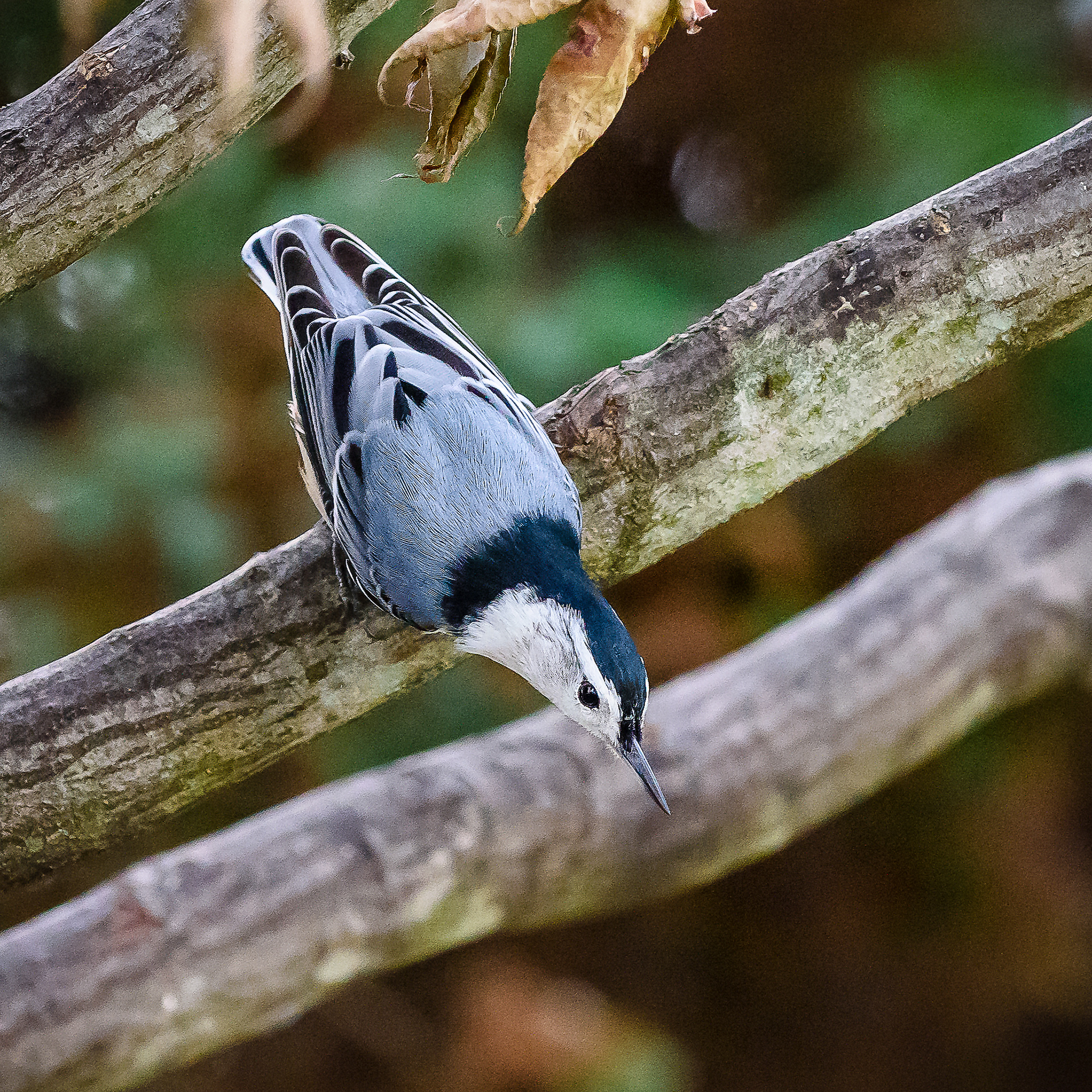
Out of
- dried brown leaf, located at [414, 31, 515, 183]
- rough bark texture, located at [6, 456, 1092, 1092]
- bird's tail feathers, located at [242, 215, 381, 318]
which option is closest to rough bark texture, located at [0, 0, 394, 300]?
dried brown leaf, located at [414, 31, 515, 183]

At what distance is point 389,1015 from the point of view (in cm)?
239

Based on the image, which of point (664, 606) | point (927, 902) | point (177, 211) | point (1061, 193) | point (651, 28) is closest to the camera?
point (651, 28)

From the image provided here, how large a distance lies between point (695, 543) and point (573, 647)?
1185 millimetres

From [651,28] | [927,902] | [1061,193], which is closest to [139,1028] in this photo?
[651,28]

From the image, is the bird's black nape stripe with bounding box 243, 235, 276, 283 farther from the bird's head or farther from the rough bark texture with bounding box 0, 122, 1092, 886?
the bird's head

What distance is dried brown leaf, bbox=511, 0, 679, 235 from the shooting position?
1.94 ft

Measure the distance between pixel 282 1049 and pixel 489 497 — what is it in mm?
1684

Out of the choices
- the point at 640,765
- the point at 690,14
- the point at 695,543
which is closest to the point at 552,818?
the point at 640,765

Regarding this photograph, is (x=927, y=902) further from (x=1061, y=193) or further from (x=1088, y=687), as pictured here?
(x=1061, y=193)

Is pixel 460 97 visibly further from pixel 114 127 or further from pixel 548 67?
pixel 114 127

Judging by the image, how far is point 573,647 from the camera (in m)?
1.14

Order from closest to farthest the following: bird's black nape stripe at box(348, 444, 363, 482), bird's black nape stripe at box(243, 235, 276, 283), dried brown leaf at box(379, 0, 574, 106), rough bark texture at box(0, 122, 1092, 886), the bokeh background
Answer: dried brown leaf at box(379, 0, 574, 106) < rough bark texture at box(0, 122, 1092, 886) < bird's black nape stripe at box(348, 444, 363, 482) < bird's black nape stripe at box(243, 235, 276, 283) < the bokeh background

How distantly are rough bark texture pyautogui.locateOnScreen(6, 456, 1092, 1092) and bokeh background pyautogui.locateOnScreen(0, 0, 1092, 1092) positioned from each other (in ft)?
1.64

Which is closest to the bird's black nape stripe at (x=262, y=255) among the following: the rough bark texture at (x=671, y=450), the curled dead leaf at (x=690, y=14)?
the rough bark texture at (x=671, y=450)
